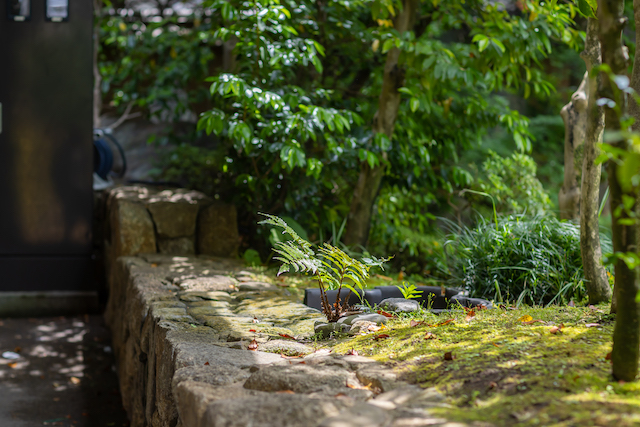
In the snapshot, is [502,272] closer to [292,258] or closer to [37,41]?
[292,258]

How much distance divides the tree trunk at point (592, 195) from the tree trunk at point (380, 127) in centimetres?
180

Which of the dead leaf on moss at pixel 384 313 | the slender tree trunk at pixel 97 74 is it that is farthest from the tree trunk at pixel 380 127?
the slender tree trunk at pixel 97 74

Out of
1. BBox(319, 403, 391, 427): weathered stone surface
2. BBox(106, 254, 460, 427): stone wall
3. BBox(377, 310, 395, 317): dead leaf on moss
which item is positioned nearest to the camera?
BBox(319, 403, 391, 427): weathered stone surface

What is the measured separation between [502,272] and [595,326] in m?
1.01

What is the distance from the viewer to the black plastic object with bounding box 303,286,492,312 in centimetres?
271

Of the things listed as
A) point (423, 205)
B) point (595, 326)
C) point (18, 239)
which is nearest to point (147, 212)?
point (18, 239)

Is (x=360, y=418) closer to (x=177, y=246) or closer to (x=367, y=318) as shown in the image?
(x=367, y=318)

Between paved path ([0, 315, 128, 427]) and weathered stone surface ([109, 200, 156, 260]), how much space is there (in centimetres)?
75

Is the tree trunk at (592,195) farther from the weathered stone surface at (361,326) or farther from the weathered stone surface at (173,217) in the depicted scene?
the weathered stone surface at (173,217)

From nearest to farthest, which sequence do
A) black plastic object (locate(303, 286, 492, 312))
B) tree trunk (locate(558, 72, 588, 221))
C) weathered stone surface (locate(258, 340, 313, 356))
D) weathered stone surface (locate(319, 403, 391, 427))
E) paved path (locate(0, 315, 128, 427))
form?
weathered stone surface (locate(319, 403, 391, 427)) < weathered stone surface (locate(258, 340, 313, 356)) < black plastic object (locate(303, 286, 492, 312)) < paved path (locate(0, 315, 128, 427)) < tree trunk (locate(558, 72, 588, 221))

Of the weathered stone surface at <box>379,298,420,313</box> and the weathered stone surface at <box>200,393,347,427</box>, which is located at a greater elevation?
the weathered stone surface at <box>200,393,347,427</box>

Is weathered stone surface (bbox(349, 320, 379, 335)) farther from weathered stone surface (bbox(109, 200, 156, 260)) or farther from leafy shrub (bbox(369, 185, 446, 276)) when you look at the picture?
weathered stone surface (bbox(109, 200, 156, 260))

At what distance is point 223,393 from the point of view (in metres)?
1.43

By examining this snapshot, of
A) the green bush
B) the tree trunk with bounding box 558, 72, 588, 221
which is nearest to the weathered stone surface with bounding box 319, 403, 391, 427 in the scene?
the green bush
